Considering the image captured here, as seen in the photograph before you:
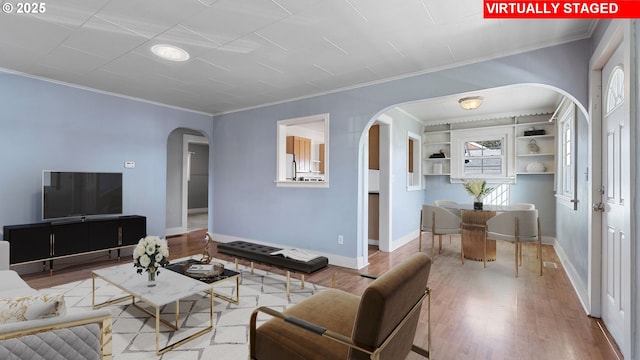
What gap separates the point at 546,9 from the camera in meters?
2.34

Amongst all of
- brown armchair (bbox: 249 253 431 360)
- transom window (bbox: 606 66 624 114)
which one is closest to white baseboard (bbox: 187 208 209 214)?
brown armchair (bbox: 249 253 431 360)

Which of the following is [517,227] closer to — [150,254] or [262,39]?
[262,39]

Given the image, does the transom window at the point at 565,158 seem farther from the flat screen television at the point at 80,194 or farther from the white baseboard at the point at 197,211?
the white baseboard at the point at 197,211

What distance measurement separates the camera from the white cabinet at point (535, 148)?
19.3 ft

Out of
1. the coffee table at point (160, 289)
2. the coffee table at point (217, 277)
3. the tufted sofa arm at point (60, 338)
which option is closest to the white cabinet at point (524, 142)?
the coffee table at point (217, 277)

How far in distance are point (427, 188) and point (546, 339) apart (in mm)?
5172

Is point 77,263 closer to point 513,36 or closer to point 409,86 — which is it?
point 409,86

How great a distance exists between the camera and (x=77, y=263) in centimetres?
439

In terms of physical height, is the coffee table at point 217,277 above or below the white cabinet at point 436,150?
below

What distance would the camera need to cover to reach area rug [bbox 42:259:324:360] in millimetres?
2178

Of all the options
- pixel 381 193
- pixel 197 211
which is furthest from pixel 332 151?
pixel 197 211

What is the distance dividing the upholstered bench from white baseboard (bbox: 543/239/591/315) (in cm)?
259

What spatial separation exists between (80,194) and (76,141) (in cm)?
82

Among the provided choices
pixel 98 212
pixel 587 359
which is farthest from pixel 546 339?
pixel 98 212
